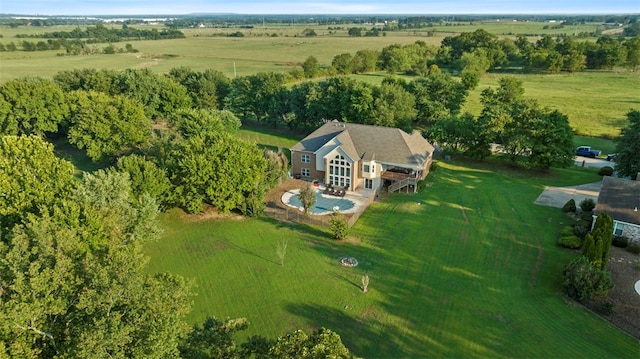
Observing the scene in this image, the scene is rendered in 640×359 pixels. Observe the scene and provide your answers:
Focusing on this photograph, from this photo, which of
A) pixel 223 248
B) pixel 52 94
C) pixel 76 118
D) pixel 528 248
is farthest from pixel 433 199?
pixel 52 94

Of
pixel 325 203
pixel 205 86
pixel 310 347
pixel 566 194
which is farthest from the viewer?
pixel 205 86

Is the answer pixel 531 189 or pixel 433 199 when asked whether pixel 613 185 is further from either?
pixel 433 199

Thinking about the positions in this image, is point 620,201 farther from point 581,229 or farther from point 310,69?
point 310,69

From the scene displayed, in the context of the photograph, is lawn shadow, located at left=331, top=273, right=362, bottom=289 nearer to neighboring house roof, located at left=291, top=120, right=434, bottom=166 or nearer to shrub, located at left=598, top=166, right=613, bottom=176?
neighboring house roof, located at left=291, top=120, right=434, bottom=166

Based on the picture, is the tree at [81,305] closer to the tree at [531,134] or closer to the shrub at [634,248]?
the shrub at [634,248]

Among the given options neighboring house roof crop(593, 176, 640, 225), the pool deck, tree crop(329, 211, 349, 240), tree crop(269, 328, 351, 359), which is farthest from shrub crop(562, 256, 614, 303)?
tree crop(269, 328, 351, 359)

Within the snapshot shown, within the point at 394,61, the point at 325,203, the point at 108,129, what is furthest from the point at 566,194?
the point at 394,61
